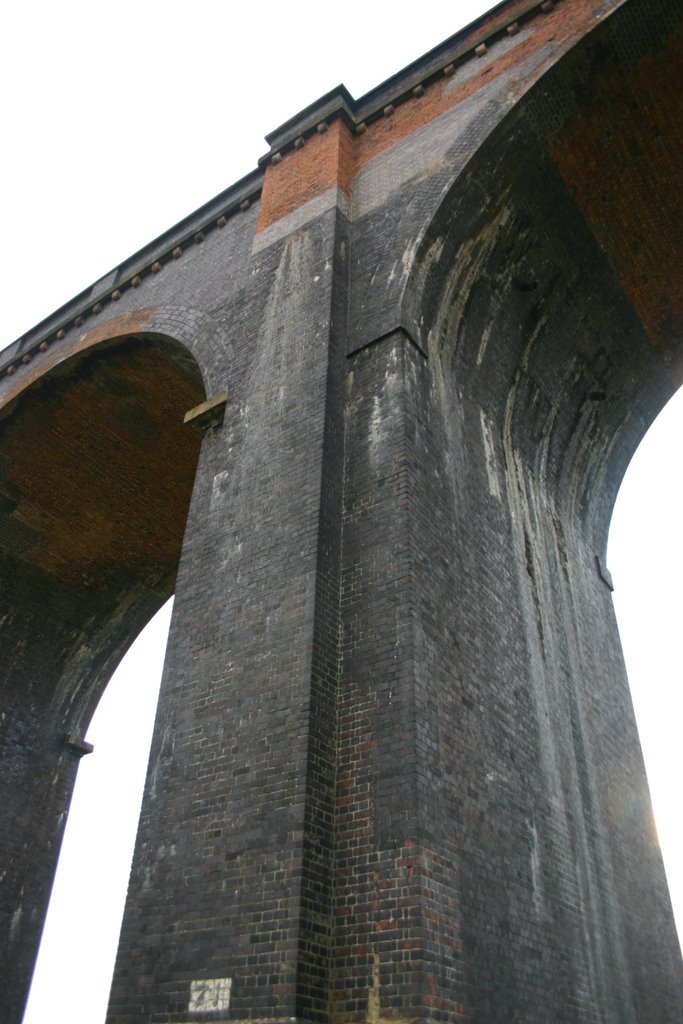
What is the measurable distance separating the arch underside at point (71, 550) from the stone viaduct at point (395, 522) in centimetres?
7

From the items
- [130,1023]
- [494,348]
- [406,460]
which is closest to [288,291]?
[494,348]

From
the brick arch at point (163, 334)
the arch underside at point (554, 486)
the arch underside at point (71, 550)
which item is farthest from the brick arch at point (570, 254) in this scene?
the arch underside at point (71, 550)

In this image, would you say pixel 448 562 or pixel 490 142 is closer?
pixel 448 562

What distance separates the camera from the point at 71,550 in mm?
14852

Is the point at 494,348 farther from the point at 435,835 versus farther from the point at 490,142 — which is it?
the point at 435,835

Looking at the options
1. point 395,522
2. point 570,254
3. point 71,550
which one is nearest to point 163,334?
point 570,254

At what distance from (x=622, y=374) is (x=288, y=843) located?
838 cm

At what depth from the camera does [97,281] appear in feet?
43.3

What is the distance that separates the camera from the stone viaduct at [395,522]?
5.51 metres

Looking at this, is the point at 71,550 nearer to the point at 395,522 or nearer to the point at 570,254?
the point at 395,522

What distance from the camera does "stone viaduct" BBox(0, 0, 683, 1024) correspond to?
551 cm

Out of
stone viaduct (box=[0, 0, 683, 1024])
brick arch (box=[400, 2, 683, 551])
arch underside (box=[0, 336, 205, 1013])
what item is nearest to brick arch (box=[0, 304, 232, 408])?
stone viaduct (box=[0, 0, 683, 1024])

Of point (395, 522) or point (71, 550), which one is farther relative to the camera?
point (71, 550)

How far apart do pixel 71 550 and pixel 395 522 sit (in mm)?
9726
